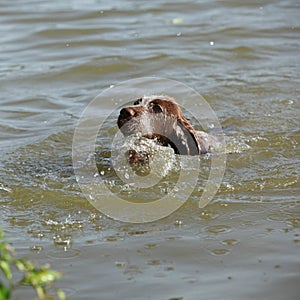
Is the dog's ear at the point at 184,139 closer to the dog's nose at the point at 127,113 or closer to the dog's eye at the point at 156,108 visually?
the dog's eye at the point at 156,108

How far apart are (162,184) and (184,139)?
0.63m

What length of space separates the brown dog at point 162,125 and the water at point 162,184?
1.07 ft

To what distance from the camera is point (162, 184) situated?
6289mm

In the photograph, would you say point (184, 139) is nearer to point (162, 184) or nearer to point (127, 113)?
point (162, 184)

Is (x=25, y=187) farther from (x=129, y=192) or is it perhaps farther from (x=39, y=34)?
(x=39, y=34)

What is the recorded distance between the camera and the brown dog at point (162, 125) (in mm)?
6352

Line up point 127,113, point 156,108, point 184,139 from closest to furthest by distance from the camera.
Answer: point 127,113
point 156,108
point 184,139

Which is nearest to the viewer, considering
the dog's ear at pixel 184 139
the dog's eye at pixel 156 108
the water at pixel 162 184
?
the water at pixel 162 184

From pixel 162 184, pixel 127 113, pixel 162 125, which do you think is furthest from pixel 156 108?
pixel 162 184

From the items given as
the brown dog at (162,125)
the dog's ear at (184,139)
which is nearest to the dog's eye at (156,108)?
the brown dog at (162,125)

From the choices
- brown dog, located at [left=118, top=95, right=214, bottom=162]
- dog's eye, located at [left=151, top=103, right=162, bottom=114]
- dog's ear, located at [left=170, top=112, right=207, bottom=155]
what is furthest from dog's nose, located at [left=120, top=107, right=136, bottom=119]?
dog's ear, located at [left=170, top=112, right=207, bottom=155]

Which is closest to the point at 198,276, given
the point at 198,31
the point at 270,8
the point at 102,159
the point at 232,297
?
the point at 232,297

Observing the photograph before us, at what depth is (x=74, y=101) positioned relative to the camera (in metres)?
8.84

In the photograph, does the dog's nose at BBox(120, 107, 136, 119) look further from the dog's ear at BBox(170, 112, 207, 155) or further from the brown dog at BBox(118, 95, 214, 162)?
the dog's ear at BBox(170, 112, 207, 155)
